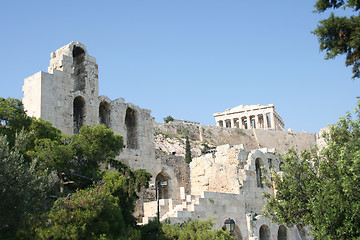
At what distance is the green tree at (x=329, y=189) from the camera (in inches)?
634

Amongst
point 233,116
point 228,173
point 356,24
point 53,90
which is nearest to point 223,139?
point 233,116

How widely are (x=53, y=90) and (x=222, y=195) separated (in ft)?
33.5

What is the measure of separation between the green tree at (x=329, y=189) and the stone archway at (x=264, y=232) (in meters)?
7.29

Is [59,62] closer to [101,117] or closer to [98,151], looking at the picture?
[101,117]

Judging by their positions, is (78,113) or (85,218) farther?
(78,113)

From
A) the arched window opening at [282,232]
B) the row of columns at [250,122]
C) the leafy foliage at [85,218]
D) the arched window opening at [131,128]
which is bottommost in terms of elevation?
the arched window opening at [282,232]

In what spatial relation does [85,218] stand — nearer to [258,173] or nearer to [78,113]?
[78,113]

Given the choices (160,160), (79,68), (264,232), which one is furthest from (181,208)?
(79,68)

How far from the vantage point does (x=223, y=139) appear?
6844cm

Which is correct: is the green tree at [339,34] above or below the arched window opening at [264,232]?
above

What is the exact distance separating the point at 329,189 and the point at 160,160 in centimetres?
1420

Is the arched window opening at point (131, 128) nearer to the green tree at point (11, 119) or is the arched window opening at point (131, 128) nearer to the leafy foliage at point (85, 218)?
the green tree at point (11, 119)

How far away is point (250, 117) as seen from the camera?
7881 cm

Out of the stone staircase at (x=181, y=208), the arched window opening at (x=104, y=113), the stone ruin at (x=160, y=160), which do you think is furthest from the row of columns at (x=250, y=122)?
the stone staircase at (x=181, y=208)
